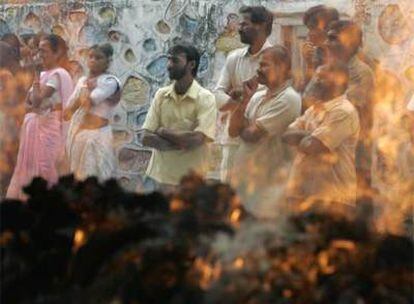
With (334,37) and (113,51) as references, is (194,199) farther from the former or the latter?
(113,51)

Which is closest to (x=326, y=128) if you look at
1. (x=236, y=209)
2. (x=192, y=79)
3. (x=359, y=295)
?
(x=192, y=79)

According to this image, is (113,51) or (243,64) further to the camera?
(113,51)

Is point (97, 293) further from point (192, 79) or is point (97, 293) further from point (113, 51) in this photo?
point (113, 51)

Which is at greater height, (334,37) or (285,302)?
(334,37)

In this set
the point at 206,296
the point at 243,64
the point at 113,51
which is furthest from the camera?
the point at 113,51

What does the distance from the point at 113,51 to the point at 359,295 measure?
5.61 m

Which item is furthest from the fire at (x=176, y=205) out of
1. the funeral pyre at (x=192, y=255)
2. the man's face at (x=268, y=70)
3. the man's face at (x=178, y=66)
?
the man's face at (x=178, y=66)

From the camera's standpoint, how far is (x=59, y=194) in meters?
2.53

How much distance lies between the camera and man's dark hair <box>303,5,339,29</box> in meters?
6.10

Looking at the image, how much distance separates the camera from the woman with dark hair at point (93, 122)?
663 cm

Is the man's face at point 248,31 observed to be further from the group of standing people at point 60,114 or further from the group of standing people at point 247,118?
the group of standing people at point 60,114

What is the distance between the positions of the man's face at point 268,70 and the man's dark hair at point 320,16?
40 cm

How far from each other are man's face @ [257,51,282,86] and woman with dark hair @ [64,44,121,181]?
111 centimetres

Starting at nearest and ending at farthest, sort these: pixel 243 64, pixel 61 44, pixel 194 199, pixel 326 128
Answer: pixel 194 199 < pixel 326 128 < pixel 243 64 < pixel 61 44
